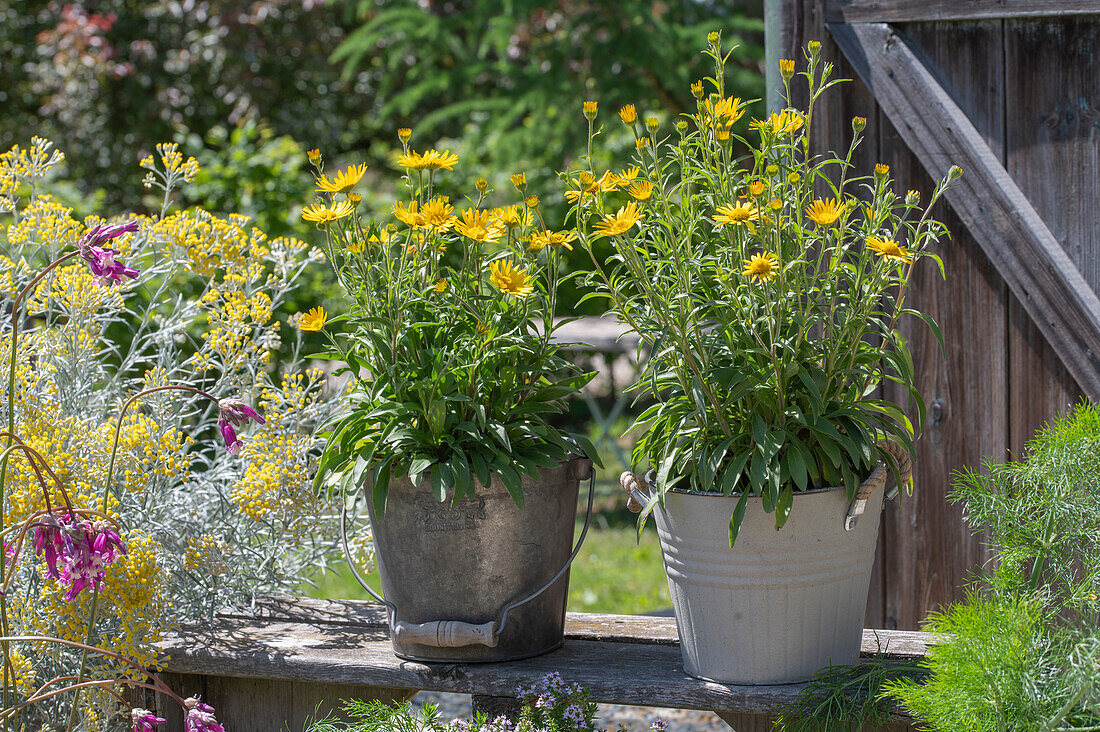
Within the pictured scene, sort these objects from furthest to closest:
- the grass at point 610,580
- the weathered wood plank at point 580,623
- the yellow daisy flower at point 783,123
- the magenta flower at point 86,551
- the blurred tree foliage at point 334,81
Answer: the blurred tree foliage at point 334,81
the grass at point 610,580
the weathered wood plank at point 580,623
the yellow daisy flower at point 783,123
the magenta flower at point 86,551

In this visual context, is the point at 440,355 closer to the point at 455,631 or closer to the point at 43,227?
the point at 455,631

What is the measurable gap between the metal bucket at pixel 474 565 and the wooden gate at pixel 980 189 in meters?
0.90

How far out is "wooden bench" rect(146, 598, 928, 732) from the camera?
71.3 inches

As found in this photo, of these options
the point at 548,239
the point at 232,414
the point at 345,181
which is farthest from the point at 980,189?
the point at 232,414

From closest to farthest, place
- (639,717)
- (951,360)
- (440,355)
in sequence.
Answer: (440,355) → (951,360) → (639,717)

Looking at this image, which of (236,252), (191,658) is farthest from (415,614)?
(236,252)

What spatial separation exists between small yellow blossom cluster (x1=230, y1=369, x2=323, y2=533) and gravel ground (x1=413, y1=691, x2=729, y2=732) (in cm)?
110

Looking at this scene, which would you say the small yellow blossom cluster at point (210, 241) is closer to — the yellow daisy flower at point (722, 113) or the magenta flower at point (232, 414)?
the magenta flower at point (232, 414)

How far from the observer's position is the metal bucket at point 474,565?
1.84m

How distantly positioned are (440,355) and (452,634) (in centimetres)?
48

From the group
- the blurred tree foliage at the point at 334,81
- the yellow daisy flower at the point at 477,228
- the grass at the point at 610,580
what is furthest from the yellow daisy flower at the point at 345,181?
the blurred tree foliage at the point at 334,81

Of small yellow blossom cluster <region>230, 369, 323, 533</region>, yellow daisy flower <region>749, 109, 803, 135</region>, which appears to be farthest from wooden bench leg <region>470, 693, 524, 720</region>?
yellow daisy flower <region>749, 109, 803, 135</region>

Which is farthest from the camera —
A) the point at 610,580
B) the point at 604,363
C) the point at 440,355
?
the point at 604,363

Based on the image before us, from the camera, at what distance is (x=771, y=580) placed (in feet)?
5.57
